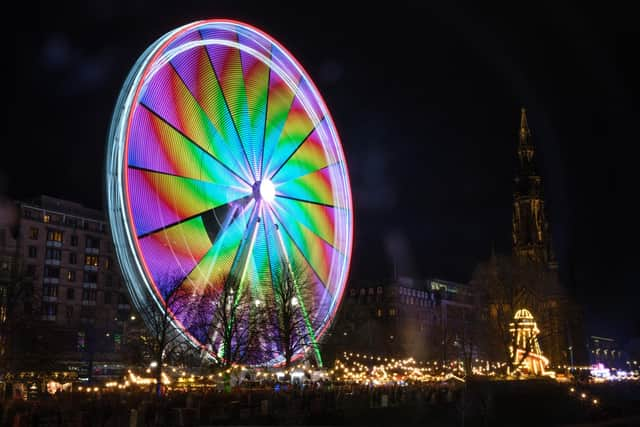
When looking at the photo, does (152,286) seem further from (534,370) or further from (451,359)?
(451,359)

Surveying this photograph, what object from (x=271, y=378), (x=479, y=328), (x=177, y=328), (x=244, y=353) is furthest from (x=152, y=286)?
(x=479, y=328)

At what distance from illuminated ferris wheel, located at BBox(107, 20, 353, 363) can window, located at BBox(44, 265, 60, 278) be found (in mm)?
36240

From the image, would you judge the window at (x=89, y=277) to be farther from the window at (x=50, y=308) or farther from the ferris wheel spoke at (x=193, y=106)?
the ferris wheel spoke at (x=193, y=106)

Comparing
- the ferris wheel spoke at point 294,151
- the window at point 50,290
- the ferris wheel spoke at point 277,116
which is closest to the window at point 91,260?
the window at point 50,290

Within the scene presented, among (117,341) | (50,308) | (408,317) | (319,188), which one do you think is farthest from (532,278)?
(408,317)

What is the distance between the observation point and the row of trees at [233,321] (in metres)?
29.2

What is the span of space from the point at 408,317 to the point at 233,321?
8716 cm

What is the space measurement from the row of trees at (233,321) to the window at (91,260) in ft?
116

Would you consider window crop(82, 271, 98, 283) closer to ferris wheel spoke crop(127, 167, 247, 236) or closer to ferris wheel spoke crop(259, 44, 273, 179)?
ferris wheel spoke crop(259, 44, 273, 179)

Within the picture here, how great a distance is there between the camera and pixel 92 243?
233ft

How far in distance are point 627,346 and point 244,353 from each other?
154036 mm

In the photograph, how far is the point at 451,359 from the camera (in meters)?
95.0

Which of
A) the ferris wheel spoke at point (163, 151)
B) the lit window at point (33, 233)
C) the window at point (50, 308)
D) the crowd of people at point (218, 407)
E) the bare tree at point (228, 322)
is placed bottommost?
the crowd of people at point (218, 407)

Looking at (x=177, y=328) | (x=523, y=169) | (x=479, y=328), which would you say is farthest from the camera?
(x=523, y=169)
